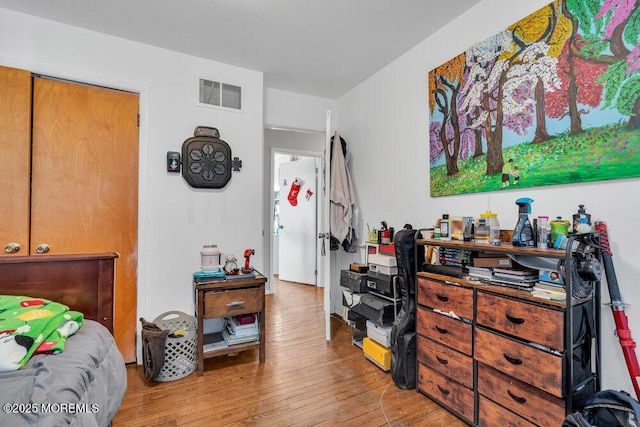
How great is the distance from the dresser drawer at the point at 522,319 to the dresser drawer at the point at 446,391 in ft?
1.44

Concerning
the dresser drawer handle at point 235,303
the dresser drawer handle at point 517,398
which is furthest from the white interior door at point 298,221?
the dresser drawer handle at point 517,398

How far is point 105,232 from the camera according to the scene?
2.32 metres

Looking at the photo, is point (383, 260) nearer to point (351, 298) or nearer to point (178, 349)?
point (351, 298)

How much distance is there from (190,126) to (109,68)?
2.28ft

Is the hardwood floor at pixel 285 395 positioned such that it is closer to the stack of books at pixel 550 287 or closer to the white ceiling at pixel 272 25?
the stack of books at pixel 550 287

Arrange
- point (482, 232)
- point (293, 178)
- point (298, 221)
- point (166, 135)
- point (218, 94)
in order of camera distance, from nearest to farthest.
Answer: point (482, 232) < point (166, 135) < point (218, 94) < point (298, 221) < point (293, 178)

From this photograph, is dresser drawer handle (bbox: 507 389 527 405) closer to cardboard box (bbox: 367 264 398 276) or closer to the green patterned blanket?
cardboard box (bbox: 367 264 398 276)

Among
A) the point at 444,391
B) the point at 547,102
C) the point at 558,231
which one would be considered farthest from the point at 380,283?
the point at 547,102

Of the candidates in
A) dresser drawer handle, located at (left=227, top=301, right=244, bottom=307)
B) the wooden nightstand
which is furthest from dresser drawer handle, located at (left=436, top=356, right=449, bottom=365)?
dresser drawer handle, located at (left=227, top=301, right=244, bottom=307)

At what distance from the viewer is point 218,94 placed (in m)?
2.74

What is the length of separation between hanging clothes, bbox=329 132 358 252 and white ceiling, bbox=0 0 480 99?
0.89 m

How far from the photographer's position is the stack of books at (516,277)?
1.45 metres

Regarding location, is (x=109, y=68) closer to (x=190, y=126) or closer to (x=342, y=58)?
(x=190, y=126)

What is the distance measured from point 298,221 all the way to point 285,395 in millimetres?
3334
